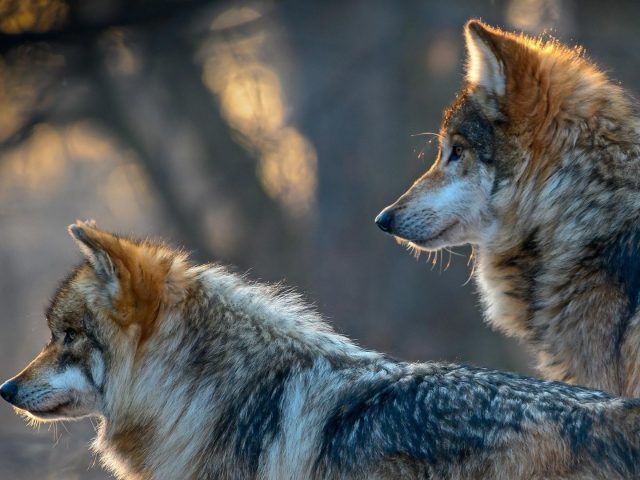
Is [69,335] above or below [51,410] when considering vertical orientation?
above

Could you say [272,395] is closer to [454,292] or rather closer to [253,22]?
[454,292]

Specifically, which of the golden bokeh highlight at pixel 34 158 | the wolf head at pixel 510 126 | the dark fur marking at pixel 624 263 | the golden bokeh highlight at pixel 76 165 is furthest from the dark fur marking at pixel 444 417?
the golden bokeh highlight at pixel 34 158

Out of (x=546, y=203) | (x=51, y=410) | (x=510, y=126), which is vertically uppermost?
(x=510, y=126)

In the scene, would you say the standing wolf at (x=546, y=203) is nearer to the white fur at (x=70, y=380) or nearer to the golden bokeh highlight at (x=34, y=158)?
the white fur at (x=70, y=380)

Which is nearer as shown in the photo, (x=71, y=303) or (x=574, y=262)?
(x=71, y=303)

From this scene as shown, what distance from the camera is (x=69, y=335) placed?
3758mm

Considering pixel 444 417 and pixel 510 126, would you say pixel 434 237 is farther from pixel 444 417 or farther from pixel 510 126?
pixel 444 417

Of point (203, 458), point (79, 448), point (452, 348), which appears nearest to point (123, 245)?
point (203, 458)

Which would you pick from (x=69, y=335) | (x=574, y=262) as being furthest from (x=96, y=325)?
(x=574, y=262)

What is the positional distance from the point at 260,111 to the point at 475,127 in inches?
314

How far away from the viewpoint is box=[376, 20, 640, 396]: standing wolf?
388 cm

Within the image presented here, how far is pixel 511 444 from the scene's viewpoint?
2.92 m

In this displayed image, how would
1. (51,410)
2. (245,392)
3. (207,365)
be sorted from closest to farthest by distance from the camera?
(245,392) < (207,365) < (51,410)

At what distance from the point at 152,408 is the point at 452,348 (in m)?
7.84
